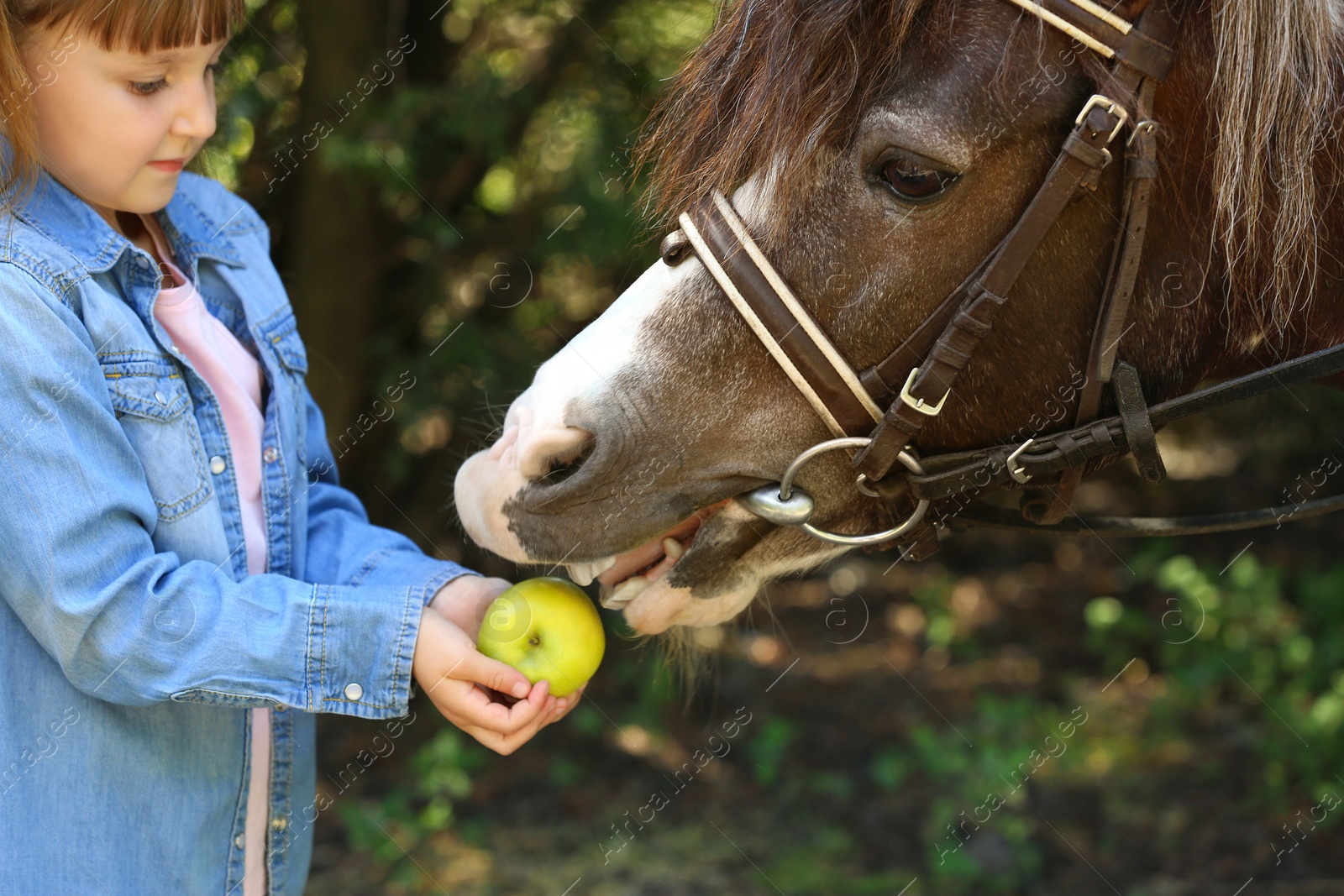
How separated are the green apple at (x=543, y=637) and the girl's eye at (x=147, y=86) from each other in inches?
30.9

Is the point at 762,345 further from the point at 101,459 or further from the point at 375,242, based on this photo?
the point at 375,242

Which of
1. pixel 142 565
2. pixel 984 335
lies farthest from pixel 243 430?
pixel 984 335

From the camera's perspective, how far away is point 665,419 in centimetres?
144

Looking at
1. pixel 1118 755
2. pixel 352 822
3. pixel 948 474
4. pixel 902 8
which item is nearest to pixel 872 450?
pixel 948 474

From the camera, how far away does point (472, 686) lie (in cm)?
133

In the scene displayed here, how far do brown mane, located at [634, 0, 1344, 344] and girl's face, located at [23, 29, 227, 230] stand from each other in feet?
2.28

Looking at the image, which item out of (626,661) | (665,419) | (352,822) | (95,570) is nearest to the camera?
(95,570)

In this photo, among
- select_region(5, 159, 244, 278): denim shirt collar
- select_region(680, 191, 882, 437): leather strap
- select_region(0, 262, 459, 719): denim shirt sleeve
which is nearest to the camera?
select_region(0, 262, 459, 719): denim shirt sleeve

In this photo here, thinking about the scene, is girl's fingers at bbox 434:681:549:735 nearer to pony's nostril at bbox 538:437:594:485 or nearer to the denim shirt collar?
pony's nostril at bbox 538:437:594:485

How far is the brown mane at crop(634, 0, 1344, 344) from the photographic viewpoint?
132cm

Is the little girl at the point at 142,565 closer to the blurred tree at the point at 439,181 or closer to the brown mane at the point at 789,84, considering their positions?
the brown mane at the point at 789,84

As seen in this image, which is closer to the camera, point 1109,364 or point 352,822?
point 1109,364

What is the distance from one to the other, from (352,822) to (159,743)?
1.97 meters

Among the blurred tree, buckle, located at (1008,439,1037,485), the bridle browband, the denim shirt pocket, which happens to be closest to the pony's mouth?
the bridle browband
